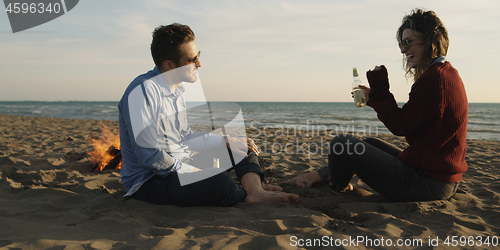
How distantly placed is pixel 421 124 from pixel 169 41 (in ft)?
7.24

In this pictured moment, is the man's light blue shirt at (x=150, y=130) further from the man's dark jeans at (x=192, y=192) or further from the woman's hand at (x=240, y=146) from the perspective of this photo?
the woman's hand at (x=240, y=146)

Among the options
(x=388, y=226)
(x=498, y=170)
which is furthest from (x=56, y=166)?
(x=498, y=170)

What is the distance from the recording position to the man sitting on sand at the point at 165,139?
2.34 m

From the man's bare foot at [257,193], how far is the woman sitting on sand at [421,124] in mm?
664

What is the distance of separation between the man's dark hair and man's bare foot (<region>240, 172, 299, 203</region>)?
131 cm

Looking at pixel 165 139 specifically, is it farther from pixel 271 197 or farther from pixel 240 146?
pixel 271 197

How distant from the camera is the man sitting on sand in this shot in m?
2.34

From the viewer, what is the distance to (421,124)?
2.31 m

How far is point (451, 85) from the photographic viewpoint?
7.33 ft

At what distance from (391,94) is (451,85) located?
42cm

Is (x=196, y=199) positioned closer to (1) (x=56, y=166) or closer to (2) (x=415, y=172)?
(2) (x=415, y=172)

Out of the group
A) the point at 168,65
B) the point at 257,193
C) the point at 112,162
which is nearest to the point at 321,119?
the point at 112,162

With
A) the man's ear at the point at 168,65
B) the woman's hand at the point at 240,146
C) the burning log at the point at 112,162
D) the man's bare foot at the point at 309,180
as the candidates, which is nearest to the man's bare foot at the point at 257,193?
the woman's hand at the point at 240,146

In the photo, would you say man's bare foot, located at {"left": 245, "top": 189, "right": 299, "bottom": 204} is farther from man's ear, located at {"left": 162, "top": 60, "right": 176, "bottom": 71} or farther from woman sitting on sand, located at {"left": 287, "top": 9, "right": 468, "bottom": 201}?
man's ear, located at {"left": 162, "top": 60, "right": 176, "bottom": 71}
